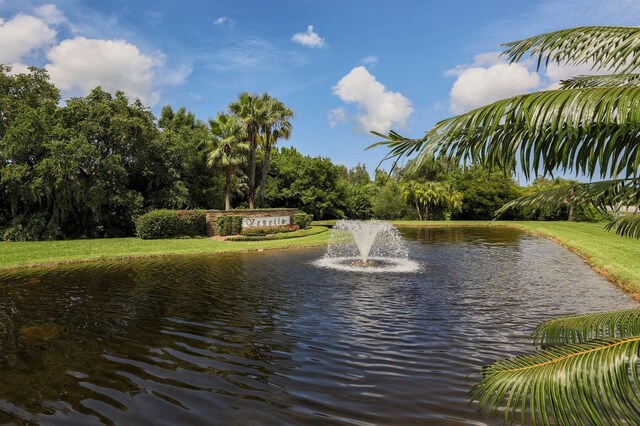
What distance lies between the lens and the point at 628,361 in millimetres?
2232

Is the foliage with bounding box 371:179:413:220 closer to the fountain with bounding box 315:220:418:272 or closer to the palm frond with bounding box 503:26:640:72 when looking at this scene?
the fountain with bounding box 315:220:418:272

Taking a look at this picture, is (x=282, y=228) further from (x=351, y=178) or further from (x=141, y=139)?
(x=351, y=178)

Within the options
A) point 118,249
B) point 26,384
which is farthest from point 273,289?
point 118,249

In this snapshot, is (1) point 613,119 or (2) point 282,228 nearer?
(1) point 613,119

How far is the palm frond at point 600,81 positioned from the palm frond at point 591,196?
1.13 metres

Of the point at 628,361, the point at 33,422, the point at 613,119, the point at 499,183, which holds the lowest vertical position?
the point at 33,422

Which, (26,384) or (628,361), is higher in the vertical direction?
(628,361)

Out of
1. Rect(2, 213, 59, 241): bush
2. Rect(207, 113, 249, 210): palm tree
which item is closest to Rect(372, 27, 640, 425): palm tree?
Rect(2, 213, 59, 241): bush

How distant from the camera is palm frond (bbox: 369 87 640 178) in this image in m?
2.50

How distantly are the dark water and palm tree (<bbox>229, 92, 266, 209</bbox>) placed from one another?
22.9 m

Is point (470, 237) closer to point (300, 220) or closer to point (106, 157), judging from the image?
point (300, 220)

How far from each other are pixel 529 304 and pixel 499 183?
56764mm

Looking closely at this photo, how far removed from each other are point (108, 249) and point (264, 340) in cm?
1842

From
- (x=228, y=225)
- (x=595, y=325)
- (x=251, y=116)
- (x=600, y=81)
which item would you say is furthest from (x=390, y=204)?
(x=595, y=325)
